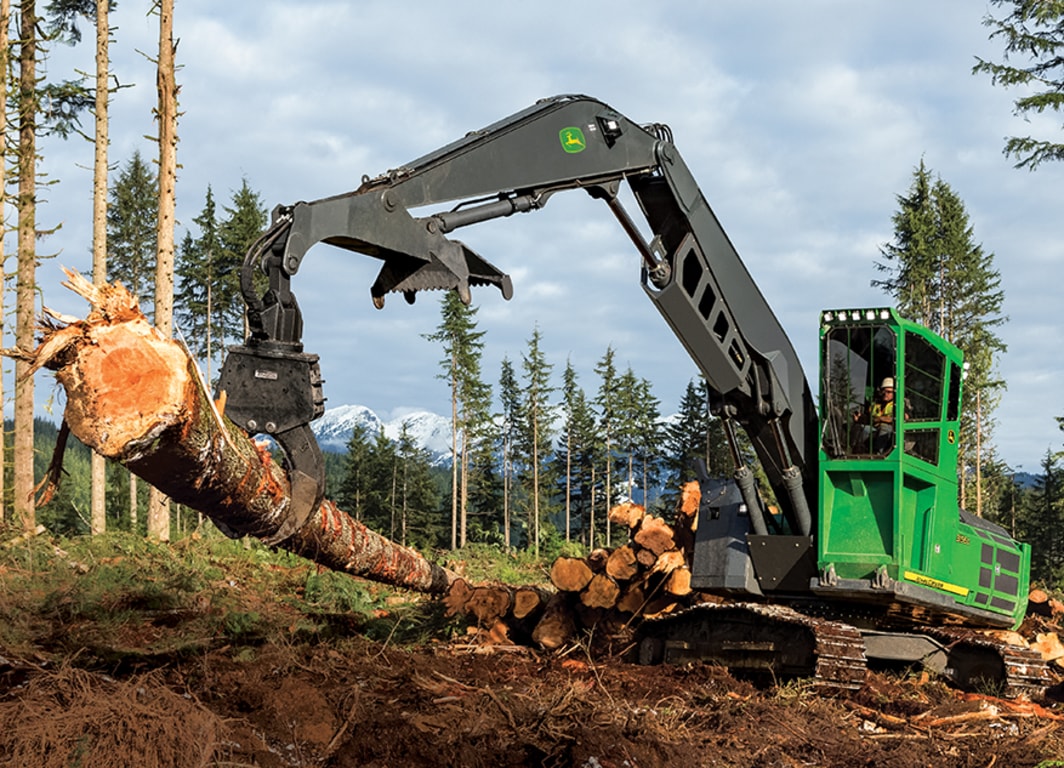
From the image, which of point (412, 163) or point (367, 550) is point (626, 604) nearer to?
point (367, 550)

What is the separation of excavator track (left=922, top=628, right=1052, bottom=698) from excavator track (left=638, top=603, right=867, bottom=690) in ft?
5.31

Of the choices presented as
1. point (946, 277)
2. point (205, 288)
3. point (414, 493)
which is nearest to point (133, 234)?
point (205, 288)

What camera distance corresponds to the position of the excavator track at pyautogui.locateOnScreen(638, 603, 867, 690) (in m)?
8.34

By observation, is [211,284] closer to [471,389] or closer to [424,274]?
[471,389]

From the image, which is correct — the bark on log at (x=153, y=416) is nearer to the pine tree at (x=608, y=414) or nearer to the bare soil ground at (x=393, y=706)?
the bare soil ground at (x=393, y=706)

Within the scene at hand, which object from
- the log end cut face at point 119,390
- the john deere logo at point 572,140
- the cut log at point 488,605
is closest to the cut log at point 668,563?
the cut log at point 488,605

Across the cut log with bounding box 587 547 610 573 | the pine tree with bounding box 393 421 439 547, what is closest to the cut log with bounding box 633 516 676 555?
the cut log with bounding box 587 547 610 573

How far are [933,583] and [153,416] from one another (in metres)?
7.10

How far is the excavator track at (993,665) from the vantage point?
9.27 meters

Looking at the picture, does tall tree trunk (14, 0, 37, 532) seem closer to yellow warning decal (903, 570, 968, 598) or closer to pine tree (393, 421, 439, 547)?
yellow warning decal (903, 570, 968, 598)

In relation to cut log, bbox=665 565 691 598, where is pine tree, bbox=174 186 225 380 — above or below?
above

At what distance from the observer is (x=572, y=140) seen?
744 centimetres

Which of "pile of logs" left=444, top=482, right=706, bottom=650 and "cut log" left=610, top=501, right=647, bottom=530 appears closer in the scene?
"pile of logs" left=444, top=482, right=706, bottom=650

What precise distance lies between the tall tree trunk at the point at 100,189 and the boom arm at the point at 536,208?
15054 mm
